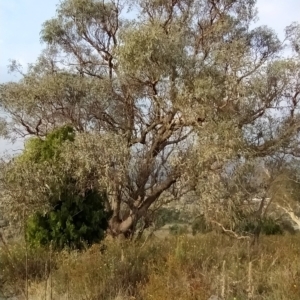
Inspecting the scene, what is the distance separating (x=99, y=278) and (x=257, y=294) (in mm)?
2752

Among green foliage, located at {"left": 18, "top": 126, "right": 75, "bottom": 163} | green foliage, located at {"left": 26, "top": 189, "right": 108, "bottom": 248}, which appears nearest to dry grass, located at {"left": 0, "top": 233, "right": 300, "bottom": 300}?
green foliage, located at {"left": 26, "top": 189, "right": 108, "bottom": 248}

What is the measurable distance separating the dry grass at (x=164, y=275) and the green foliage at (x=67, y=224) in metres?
1.41

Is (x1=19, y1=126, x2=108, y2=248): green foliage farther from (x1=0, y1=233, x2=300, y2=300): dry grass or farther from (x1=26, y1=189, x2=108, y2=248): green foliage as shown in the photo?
(x1=0, y1=233, x2=300, y2=300): dry grass

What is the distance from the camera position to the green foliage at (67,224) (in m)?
13.1

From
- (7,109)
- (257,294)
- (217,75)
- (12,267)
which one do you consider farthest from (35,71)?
(257,294)

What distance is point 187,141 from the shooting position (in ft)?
48.2

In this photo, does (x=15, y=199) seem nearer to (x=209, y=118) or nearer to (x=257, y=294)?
(x=209, y=118)

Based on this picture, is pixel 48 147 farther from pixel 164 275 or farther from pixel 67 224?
pixel 164 275

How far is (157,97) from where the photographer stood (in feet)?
48.2

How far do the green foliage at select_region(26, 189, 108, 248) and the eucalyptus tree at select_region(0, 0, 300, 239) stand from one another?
655mm

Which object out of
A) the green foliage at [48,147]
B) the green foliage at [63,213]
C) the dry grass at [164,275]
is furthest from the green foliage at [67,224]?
the dry grass at [164,275]

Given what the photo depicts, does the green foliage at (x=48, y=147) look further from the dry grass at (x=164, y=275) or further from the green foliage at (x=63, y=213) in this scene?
the dry grass at (x=164, y=275)

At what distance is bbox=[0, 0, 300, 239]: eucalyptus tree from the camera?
44.4 feet

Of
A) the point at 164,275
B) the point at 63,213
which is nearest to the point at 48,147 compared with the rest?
the point at 63,213
